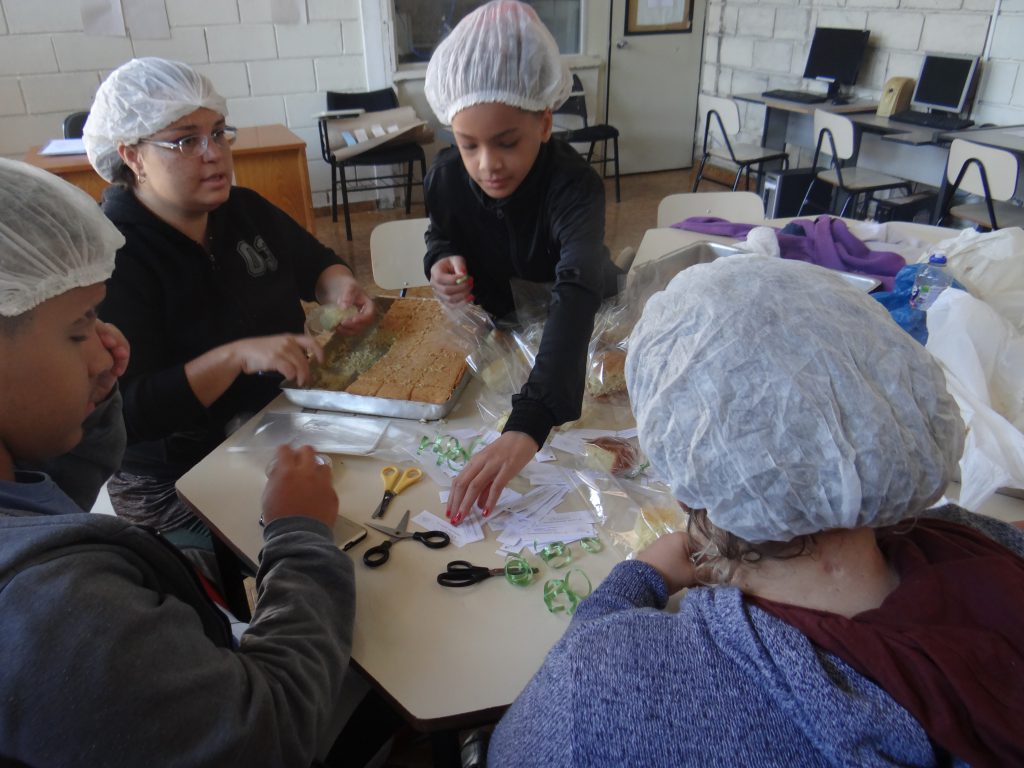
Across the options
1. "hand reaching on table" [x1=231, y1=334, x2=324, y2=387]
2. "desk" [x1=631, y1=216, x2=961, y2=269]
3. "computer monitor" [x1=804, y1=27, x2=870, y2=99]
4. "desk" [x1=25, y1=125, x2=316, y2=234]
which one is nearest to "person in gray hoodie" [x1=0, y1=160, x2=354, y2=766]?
"hand reaching on table" [x1=231, y1=334, x2=324, y2=387]

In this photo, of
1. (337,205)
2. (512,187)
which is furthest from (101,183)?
(512,187)

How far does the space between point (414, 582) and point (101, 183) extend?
3.62 m

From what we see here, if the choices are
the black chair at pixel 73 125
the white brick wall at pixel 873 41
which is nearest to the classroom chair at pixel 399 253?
the black chair at pixel 73 125

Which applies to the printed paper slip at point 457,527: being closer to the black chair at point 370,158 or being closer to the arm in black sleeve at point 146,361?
the arm in black sleeve at point 146,361

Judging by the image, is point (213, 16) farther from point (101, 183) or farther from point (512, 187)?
point (512, 187)

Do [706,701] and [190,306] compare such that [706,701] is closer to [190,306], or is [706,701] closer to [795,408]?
[795,408]

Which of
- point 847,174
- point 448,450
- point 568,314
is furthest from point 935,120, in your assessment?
point 448,450

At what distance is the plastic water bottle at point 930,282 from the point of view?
1.73 metres

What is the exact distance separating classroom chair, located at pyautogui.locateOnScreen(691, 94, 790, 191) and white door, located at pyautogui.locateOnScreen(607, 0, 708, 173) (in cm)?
26

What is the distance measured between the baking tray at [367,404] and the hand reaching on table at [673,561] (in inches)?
24.5

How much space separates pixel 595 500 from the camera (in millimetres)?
1242

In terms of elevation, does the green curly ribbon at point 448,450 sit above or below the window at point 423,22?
below

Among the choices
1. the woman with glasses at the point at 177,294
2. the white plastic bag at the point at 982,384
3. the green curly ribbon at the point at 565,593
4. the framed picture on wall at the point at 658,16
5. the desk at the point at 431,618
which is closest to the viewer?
the desk at the point at 431,618

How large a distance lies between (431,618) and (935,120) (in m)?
4.91
